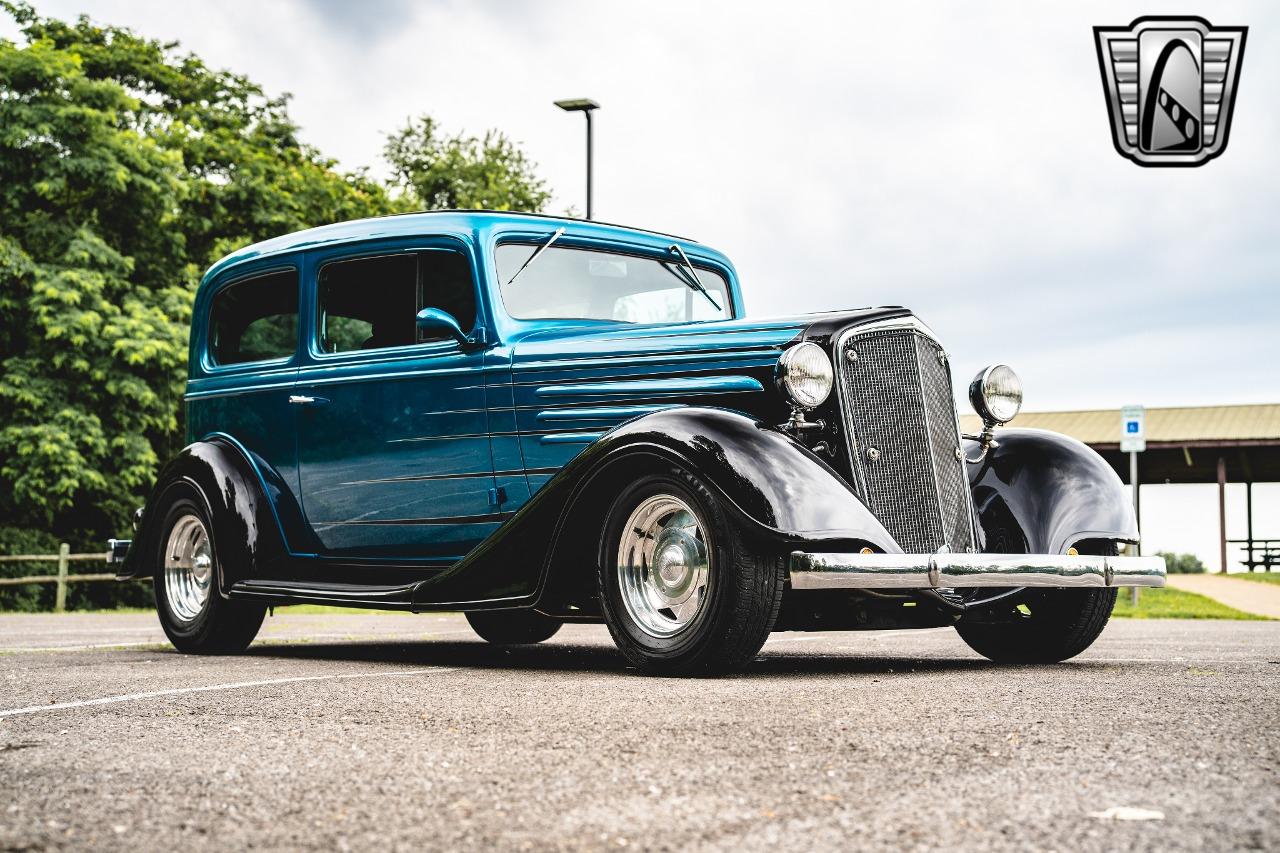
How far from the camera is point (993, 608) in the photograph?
6.05 metres

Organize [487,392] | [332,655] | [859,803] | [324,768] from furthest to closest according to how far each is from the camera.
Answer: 1. [332,655]
2. [487,392]
3. [324,768]
4. [859,803]

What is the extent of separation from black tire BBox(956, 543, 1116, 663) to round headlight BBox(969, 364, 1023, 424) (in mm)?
790

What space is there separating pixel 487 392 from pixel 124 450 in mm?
17218

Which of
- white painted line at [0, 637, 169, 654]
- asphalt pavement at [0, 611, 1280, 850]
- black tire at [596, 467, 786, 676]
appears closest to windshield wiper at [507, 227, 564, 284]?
black tire at [596, 467, 786, 676]

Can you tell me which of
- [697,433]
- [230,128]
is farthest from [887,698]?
[230,128]

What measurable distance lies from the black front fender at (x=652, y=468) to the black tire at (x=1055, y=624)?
1.43m

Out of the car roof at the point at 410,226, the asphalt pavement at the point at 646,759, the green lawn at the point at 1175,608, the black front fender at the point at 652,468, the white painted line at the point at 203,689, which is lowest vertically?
the green lawn at the point at 1175,608

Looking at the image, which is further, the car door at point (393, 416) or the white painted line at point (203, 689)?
the car door at point (393, 416)

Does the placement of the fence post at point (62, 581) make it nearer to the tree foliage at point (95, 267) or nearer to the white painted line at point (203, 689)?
the tree foliage at point (95, 267)

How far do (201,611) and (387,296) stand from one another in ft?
6.87

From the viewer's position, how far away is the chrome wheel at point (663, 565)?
5348mm

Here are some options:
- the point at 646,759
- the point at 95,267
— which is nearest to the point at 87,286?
the point at 95,267

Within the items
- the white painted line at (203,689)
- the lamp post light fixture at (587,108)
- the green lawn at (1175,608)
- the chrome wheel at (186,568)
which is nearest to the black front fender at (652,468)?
the white painted line at (203,689)

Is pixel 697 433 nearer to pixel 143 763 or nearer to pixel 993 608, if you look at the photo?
pixel 993 608
